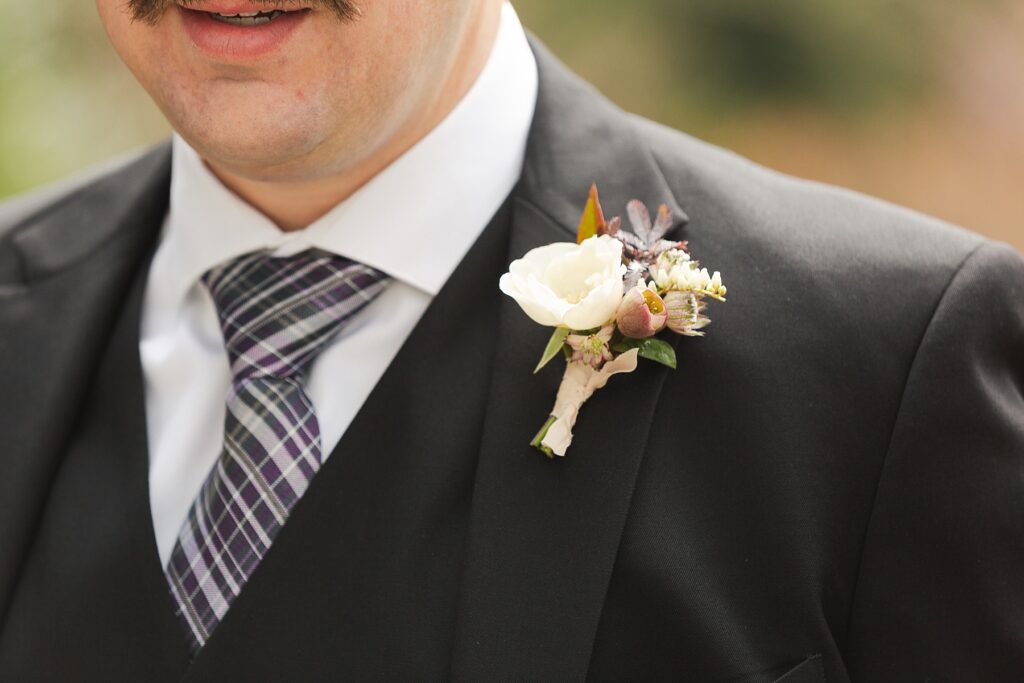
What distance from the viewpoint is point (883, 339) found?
1641 millimetres

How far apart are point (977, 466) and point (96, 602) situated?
1.14 meters

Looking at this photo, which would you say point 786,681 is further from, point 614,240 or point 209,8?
point 209,8

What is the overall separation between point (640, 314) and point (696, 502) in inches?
9.9

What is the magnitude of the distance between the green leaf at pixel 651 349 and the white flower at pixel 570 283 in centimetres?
5

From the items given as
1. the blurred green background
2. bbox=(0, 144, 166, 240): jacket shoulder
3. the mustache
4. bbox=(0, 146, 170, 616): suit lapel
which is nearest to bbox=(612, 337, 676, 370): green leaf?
the mustache

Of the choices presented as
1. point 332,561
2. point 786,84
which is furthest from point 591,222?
point 786,84

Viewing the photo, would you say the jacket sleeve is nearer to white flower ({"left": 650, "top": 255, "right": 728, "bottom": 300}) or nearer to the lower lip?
white flower ({"left": 650, "top": 255, "right": 728, "bottom": 300})

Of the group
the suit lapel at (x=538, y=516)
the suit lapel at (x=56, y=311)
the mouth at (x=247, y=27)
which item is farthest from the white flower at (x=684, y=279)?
the suit lapel at (x=56, y=311)

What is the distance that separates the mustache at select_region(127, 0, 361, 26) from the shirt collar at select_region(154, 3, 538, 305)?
26 centimetres

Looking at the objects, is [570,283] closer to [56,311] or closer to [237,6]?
[237,6]

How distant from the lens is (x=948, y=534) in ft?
5.16

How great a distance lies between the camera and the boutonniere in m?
1.51

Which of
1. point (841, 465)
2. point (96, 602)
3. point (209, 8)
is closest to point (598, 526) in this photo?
point (841, 465)

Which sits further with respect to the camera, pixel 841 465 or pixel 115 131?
pixel 115 131
